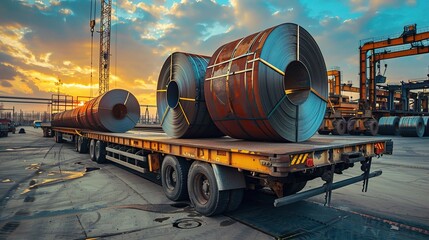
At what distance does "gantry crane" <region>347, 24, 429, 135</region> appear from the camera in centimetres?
2630

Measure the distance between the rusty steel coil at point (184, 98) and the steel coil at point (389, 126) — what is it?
84.4ft

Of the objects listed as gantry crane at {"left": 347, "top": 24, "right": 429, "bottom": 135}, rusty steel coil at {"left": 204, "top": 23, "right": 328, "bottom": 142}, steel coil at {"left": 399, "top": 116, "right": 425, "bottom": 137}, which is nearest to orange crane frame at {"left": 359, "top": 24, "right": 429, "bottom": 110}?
gantry crane at {"left": 347, "top": 24, "right": 429, "bottom": 135}

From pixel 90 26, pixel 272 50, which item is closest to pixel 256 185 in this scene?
pixel 272 50

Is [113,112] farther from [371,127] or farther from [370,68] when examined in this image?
[370,68]

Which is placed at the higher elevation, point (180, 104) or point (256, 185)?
point (180, 104)

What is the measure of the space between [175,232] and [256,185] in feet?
4.50

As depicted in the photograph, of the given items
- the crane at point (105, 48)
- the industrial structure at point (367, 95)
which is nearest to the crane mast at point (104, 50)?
the crane at point (105, 48)

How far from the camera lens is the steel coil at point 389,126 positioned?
26.5 meters

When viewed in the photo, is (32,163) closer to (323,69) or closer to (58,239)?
(58,239)

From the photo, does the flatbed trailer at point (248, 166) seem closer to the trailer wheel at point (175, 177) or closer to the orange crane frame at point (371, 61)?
the trailer wheel at point (175, 177)

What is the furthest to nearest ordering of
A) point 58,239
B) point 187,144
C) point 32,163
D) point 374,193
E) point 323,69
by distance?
point 32,163 < point 374,193 < point 323,69 < point 187,144 < point 58,239

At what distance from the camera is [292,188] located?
16.8ft

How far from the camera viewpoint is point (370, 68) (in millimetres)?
32188

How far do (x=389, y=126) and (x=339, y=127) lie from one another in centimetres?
528
